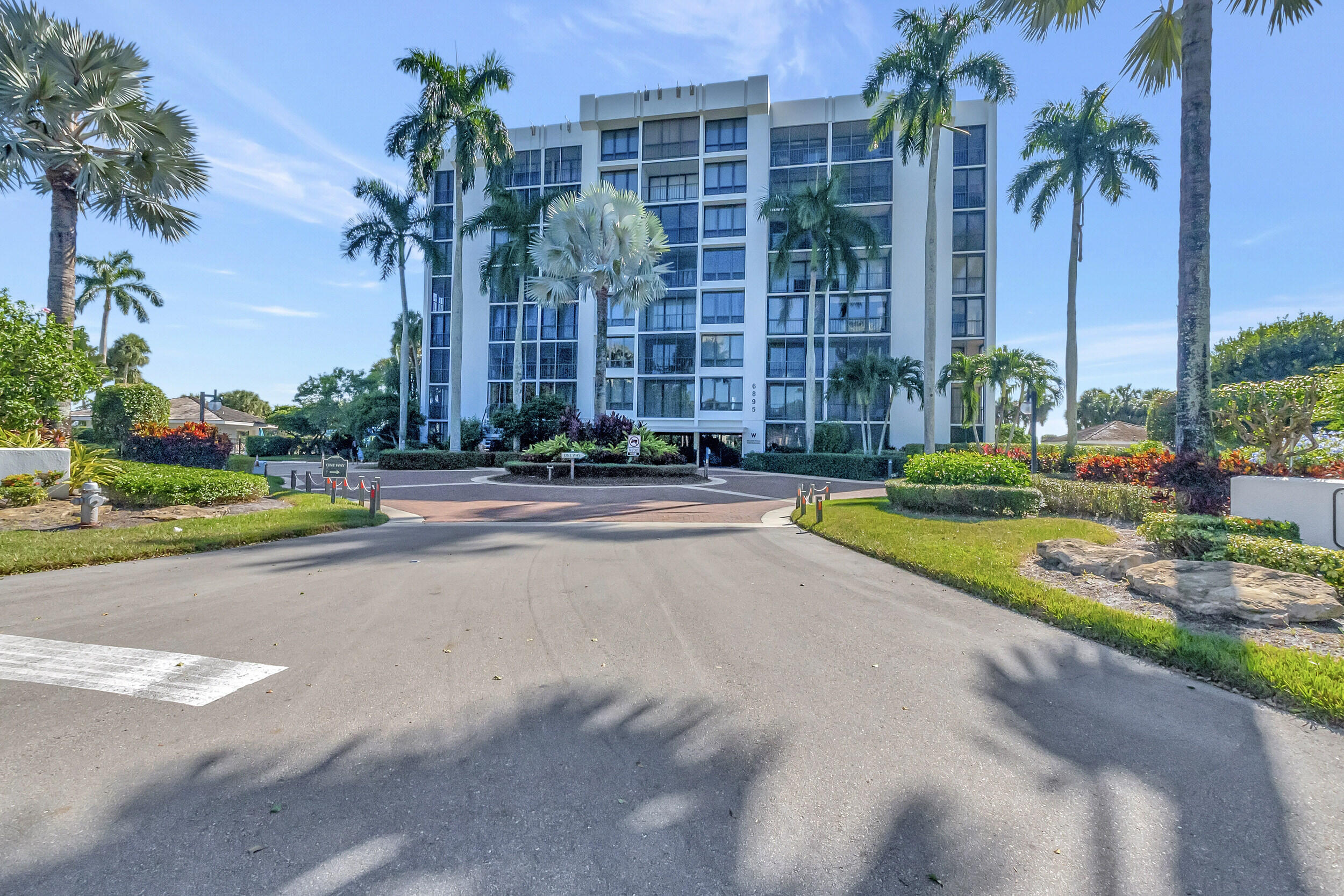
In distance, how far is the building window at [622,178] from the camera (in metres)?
43.1

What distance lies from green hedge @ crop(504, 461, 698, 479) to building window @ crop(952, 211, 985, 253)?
26.4m

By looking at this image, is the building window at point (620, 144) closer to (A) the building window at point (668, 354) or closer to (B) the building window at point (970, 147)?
(A) the building window at point (668, 354)

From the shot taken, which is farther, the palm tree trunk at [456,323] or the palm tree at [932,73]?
the palm tree trunk at [456,323]

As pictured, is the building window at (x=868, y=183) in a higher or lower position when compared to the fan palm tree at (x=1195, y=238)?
higher

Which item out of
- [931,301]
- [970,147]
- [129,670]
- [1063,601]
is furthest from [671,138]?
[129,670]

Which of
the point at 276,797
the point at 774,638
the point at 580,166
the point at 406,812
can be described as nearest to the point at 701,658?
the point at 774,638

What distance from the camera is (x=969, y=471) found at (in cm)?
1360

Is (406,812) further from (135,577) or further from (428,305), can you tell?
(428,305)

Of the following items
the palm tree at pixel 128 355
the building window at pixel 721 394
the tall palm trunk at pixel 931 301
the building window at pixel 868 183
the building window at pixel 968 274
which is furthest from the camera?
the palm tree at pixel 128 355

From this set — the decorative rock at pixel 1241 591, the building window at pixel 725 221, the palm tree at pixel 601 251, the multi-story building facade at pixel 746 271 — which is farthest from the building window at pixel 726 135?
the decorative rock at pixel 1241 591

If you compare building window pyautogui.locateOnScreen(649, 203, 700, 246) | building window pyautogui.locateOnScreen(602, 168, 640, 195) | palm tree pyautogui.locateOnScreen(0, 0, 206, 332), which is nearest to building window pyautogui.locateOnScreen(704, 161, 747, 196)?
building window pyautogui.locateOnScreen(649, 203, 700, 246)

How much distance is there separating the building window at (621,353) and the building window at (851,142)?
17.4 m

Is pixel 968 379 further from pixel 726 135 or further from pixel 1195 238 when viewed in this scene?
pixel 1195 238

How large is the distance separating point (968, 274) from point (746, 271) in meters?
13.5
